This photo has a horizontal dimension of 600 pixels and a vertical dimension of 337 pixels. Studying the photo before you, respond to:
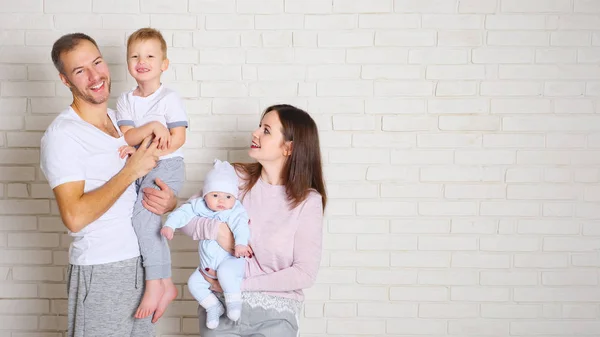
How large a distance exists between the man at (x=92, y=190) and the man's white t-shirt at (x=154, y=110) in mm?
128

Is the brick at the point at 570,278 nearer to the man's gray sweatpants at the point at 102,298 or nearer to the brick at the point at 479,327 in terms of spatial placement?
the brick at the point at 479,327

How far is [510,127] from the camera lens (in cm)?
313

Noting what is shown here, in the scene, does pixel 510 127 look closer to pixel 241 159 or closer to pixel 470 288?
pixel 470 288

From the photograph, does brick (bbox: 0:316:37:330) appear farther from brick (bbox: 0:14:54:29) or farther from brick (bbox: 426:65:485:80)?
brick (bbox: 426:65:485:80)

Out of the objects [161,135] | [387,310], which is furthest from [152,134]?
Answer: [387,310]

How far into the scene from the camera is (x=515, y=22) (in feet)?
10.1

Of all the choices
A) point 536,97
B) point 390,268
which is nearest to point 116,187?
point 390,268

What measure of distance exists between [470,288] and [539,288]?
1.22 ft

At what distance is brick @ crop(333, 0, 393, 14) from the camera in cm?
307

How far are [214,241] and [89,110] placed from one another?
2.28ft

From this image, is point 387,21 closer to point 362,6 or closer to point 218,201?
point 362,6

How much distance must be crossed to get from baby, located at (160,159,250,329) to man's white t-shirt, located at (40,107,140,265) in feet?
0.57

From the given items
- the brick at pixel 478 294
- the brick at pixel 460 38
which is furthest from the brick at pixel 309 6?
the brick at pixel 478 294

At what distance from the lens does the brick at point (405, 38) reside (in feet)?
10.1
